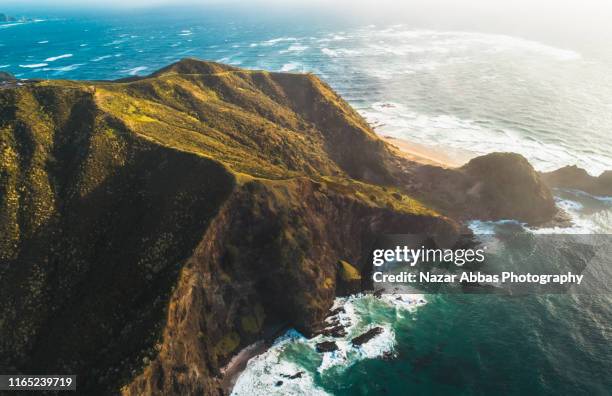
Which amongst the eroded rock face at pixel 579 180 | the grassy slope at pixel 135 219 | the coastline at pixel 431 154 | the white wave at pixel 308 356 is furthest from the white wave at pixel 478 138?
the white wave at pixel 308 356

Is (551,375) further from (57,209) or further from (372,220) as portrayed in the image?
(57,209)

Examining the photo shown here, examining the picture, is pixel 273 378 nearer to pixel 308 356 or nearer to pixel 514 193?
pixel 308 356

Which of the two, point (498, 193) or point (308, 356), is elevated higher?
point (498, 193)

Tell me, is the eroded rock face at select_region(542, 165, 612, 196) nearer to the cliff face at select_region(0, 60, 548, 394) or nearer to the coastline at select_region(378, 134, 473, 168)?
the cliff face at select_region(0, 60, 548, 394)

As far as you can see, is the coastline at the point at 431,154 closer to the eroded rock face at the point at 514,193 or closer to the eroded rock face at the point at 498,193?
the eroded rock face at the point at 498,193

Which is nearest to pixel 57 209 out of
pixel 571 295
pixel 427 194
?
pixel 427 194

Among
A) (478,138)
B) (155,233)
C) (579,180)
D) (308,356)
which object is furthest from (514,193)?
(155,233)

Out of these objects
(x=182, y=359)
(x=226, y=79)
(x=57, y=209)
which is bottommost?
(x=182, y=359)
